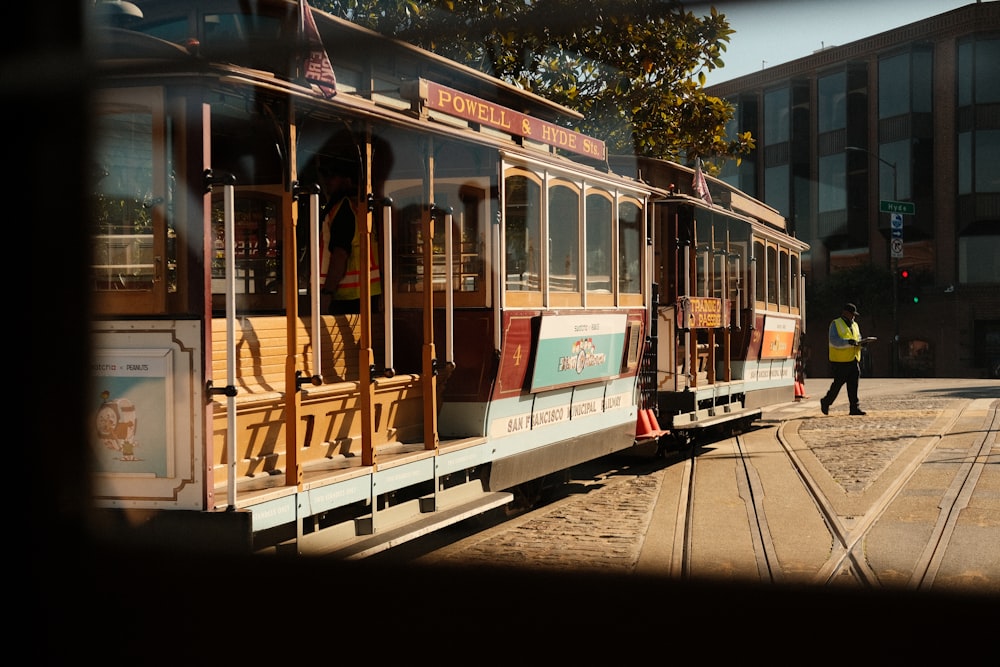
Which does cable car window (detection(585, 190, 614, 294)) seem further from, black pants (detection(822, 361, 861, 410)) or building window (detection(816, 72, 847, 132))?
building window (detection(816, 72, 847, 132))

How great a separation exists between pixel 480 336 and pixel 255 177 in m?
1.96

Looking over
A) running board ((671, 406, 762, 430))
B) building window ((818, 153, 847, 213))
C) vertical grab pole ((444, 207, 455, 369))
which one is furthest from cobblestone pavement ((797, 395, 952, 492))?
building window ((818, 153, 847, 213))

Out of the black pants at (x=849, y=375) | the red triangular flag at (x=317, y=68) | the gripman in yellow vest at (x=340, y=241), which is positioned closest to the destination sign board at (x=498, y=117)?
the gripman in yellow vest at (x=340, y=241)

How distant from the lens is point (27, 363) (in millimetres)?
5281

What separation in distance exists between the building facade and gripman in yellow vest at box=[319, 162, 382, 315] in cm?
2780

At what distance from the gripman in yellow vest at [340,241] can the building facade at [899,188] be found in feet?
91.2

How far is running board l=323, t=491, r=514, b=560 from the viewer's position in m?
6.04

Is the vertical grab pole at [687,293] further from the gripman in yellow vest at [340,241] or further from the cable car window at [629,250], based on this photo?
the gripman in yellow vest at [340,241]

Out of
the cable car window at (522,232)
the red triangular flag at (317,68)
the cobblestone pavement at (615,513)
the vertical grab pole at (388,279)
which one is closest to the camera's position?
the red triangular flag at (317,68)

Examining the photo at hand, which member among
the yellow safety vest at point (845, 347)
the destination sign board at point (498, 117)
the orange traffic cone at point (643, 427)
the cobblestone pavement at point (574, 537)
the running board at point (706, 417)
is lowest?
the cobblestone pavement at point (574, 537)

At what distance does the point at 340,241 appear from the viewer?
24.7ft

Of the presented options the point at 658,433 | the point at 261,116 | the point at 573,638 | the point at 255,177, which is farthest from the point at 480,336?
the point at 658,433

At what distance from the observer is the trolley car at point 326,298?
202 inches

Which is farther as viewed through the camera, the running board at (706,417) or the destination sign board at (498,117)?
the running board at (706,417)
